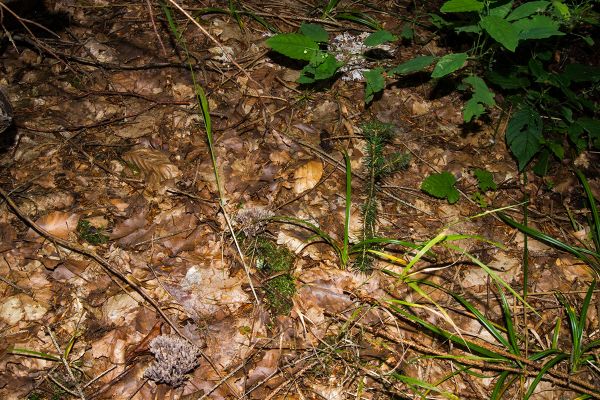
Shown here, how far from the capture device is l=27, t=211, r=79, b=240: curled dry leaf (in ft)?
7.90

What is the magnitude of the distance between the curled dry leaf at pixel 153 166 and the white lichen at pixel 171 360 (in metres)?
1.05

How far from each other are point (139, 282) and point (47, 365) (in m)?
0.58

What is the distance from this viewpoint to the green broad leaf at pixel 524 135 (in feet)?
9.76

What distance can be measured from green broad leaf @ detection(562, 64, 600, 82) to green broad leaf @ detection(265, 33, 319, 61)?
6.38 ft

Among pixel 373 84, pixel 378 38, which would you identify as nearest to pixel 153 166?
pixel 373 84

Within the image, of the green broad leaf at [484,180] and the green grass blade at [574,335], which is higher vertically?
the green broad leaf at [484,180]

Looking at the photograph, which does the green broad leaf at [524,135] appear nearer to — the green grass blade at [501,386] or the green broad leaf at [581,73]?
A: the green broad leaf at [581,73]

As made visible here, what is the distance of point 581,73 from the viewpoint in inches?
119

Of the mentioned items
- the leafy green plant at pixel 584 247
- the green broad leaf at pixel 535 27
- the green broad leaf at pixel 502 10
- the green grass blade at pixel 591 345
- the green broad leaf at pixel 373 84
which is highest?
the green broad leaf at pixel 502 10

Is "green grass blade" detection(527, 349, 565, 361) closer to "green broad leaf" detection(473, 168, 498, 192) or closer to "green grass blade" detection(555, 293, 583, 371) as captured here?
"green grass blade" detection(555, 293, 583, 371)

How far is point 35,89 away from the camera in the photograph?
9.89 ft

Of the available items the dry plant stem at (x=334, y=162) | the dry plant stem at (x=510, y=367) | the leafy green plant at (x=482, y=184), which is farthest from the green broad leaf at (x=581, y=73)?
the dry plant stem at (x=510, y=367)

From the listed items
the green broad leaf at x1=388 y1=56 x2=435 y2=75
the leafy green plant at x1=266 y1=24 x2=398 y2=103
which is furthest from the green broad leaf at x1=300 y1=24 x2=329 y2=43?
the green broad leaf at x1=388 y1=56 x2=435 y2=75

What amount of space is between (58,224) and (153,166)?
0.67 metres
